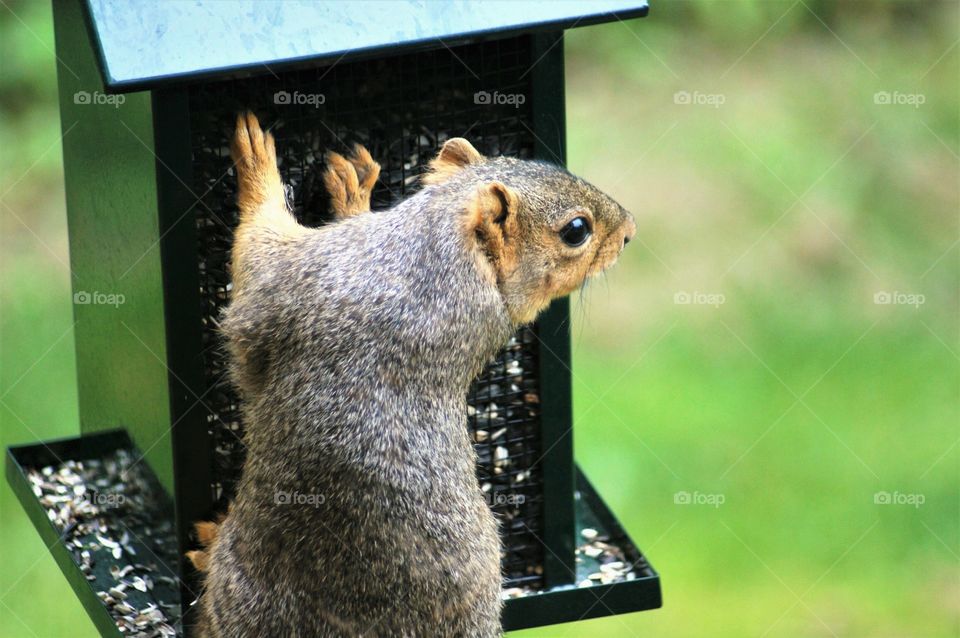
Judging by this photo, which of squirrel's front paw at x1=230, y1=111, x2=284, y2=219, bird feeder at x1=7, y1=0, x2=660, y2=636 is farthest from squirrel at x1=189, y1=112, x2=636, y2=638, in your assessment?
bird feeder at x1=7, y1=0, x2=660, y2=636

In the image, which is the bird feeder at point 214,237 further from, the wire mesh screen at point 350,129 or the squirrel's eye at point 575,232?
the squirrel's eye at point 575,232

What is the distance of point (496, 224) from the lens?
14.5 feet

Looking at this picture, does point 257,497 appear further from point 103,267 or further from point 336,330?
point 103,267

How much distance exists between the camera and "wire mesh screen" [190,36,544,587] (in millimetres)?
4504

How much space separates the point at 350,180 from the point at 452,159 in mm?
281

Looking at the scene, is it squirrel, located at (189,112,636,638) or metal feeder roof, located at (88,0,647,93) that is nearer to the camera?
metal feeder roof, located at (88,0,647,93)

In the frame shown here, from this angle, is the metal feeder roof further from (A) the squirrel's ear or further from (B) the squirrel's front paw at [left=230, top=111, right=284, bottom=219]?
(A) the squirrel's ear

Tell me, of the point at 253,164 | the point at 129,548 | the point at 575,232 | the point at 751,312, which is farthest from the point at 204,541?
the point at 751,312

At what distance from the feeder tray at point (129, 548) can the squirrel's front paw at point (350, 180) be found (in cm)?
97

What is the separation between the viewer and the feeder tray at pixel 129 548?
4812 mm

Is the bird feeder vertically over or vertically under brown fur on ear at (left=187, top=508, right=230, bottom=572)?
over

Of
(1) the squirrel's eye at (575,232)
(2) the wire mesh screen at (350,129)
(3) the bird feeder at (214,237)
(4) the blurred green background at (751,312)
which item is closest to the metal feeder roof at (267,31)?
(3) the bird feeder at (214,237)

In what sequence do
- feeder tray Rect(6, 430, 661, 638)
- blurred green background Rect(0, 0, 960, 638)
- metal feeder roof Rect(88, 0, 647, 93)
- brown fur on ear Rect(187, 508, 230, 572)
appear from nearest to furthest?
metal feeder roof Rect(88, 0, 647, 93) < brown fur on ear Rect(187, 508, 230, 572) < feeder tray Rect(6, 430, 661, 638) < blurred green background Rect(0, 0, 960, 638)

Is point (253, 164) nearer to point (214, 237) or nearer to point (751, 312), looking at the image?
point (214, 237)
